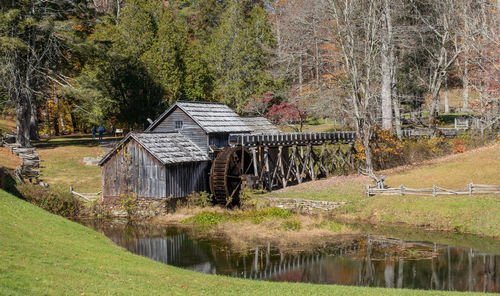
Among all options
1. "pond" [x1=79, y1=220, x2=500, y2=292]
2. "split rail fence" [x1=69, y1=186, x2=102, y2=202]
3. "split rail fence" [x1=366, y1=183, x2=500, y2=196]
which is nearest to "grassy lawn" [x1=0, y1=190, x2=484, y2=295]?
"pond" [x1=79, y1=220, x2=500, y2=292]

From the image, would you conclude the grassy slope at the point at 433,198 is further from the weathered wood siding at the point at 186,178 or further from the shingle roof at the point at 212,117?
the shingle roof at the point at 212,117

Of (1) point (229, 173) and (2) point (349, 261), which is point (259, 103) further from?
(2) point (349, 261)

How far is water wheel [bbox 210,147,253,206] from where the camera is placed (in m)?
32.5

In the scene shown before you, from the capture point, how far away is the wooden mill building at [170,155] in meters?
30.9

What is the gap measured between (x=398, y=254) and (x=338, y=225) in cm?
510

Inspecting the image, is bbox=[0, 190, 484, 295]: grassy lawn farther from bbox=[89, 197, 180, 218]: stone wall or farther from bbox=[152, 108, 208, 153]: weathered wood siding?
bbox=[152, 108, 208, 153]: weathered wood siding

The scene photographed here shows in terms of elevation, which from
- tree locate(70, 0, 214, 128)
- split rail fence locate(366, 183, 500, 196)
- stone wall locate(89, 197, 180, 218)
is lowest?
stone wall locate(89, 197, 180, 218)

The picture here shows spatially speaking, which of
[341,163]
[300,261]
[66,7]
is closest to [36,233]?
[300,261]

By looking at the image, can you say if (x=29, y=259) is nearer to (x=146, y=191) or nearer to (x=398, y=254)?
(x=398, y=254)

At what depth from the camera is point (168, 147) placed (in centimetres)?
3192

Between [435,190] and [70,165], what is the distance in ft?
89.4

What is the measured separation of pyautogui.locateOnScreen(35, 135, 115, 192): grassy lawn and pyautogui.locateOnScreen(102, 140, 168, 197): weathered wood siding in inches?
153

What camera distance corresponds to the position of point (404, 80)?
54.8 meters

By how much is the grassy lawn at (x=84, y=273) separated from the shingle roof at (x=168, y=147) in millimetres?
10819
